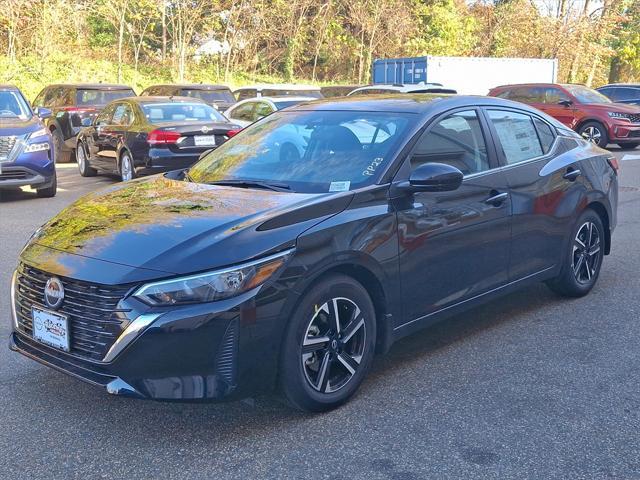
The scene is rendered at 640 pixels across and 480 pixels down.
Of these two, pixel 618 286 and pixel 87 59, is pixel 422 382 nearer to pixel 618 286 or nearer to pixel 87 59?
pixel 618 286

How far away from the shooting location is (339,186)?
419 centimetres

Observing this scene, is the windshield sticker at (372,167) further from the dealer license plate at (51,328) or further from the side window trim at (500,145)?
the dealer license plate at (51,328)

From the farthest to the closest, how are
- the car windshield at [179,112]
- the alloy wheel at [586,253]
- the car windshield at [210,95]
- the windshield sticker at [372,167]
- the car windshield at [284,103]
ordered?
the car windshield at [210,95] < the car windshield at [284,103] < the car windshield at [179,112] < the alloy wheel at [586,253] < the windshield sticker at [372,167]

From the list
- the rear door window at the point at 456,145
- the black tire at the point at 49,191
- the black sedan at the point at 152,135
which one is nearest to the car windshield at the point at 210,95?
the black sedan at the point at 152,135

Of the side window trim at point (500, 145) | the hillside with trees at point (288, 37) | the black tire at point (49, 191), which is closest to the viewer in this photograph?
the side window trim at point (500, 145)

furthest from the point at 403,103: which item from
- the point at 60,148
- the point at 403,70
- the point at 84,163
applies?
the point at 403,70

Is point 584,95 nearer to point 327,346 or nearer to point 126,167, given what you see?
point 126,167

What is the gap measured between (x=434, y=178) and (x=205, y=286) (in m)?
1.47

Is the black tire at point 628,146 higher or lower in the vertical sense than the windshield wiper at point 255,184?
lower

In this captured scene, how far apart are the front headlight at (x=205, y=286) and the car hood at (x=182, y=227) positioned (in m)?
0.05

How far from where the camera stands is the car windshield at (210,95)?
19.0 m

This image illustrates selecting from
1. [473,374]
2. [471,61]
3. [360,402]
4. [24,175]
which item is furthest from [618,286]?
[471,61]

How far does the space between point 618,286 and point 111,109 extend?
10108 mm

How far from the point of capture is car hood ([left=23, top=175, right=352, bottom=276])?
3445 mm
